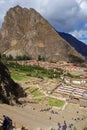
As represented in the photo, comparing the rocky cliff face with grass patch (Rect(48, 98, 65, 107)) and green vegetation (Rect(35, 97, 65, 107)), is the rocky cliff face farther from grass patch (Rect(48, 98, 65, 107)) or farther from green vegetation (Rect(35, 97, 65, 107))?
grass patch (Rect(48, 98, 65, 107))

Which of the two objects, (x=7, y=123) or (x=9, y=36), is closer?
(x=7, y=123)

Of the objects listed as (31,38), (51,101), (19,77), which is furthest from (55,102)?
(31,38)

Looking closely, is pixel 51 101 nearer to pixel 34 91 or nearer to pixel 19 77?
pixel 34 91

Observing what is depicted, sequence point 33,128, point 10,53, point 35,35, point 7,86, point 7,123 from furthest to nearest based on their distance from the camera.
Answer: point 35,35
point 10,53
point 7,86
point 33,128
point 7,123

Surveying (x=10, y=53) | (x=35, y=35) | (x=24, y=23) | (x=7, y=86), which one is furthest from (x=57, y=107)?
(x=24, y=23)

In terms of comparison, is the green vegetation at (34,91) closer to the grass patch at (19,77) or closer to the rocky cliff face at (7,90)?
the rocky cliff face at (7,90)

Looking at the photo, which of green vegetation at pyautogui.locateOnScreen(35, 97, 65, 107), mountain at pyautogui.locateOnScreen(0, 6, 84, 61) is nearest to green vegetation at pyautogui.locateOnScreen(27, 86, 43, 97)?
green vegetation at pyautogui.locateOnScreen(35, 97, 65, 107)

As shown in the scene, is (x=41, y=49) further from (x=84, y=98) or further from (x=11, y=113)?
(x=11, y=113)
